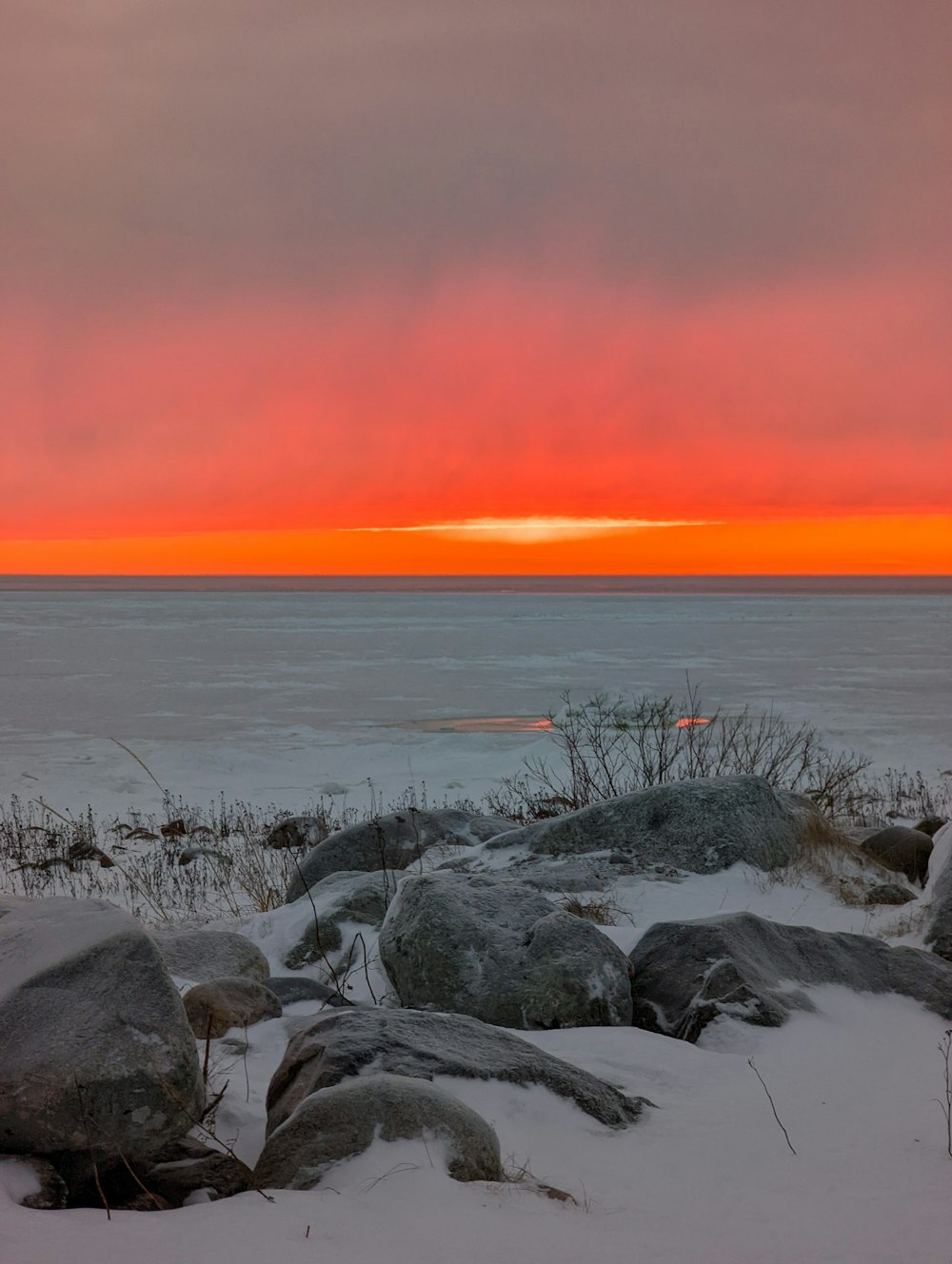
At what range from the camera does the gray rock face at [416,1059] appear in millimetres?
3667

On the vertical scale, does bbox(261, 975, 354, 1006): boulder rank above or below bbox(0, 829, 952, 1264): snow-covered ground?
below

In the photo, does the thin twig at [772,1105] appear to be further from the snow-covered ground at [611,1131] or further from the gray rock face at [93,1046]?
the gray rock face at [93,1046]

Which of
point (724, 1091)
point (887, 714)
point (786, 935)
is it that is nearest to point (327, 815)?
point (786, 935)

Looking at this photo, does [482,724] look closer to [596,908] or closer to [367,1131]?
[596,908]

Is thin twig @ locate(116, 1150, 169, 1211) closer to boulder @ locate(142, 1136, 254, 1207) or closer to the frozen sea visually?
boulder @ locate(142, 1136, 254, 1207)

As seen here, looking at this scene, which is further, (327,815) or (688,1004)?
(327,815)

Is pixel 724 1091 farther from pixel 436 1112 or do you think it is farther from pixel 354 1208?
pixel 354 1208

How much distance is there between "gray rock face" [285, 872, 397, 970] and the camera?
6.86 m

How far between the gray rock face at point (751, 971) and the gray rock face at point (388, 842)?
3.95 m

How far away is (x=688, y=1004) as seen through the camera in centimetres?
498

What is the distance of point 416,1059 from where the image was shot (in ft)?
12.3

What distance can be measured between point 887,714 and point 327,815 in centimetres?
1467

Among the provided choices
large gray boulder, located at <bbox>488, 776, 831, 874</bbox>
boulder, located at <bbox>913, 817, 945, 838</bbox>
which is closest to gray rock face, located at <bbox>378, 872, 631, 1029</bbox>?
large gray boulder, located at <bbox>488, 776, 831, 874</bbox>

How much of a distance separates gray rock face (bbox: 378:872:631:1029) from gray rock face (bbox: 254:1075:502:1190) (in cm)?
182
